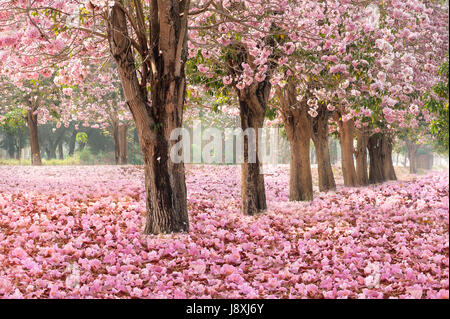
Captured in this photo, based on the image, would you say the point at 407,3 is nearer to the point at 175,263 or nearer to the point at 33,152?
the point at 175,263

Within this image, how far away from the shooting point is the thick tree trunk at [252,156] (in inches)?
489

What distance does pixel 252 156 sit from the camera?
12.5 meters

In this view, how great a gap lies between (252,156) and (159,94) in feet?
14.5

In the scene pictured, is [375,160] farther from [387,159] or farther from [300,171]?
[300,171]

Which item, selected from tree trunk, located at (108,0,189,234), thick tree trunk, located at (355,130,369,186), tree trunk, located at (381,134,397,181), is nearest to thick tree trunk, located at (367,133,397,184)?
tree trunk, located at (381,134,397,181)

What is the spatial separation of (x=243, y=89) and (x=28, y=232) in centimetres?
675

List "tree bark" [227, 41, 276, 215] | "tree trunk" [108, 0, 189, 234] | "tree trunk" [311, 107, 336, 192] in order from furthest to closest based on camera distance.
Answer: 1. "tree trunk" [311, 107, 336, 192]
2. "tree bark" [227, 41, 276, 215]
3. "tree trunk" [108, 0, 189, 234]

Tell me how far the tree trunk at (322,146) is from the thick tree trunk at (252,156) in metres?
6.97

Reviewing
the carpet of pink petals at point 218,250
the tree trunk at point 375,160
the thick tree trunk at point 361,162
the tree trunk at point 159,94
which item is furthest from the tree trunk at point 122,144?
the tree trunk at point 159,94

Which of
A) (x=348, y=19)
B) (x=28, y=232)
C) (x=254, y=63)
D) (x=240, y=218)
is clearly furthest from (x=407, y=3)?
(x=28, y=232)

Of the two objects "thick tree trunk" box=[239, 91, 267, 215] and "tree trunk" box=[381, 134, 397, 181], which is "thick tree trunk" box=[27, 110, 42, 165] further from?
"tree trunk" box=[381, 134, 397, 181]

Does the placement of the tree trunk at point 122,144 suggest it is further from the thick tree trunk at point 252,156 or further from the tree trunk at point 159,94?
the tree trunk at point 159,94

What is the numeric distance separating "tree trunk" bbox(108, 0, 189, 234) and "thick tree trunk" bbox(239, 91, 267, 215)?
11.9ft

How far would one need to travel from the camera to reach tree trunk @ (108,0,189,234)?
28.7 ft
